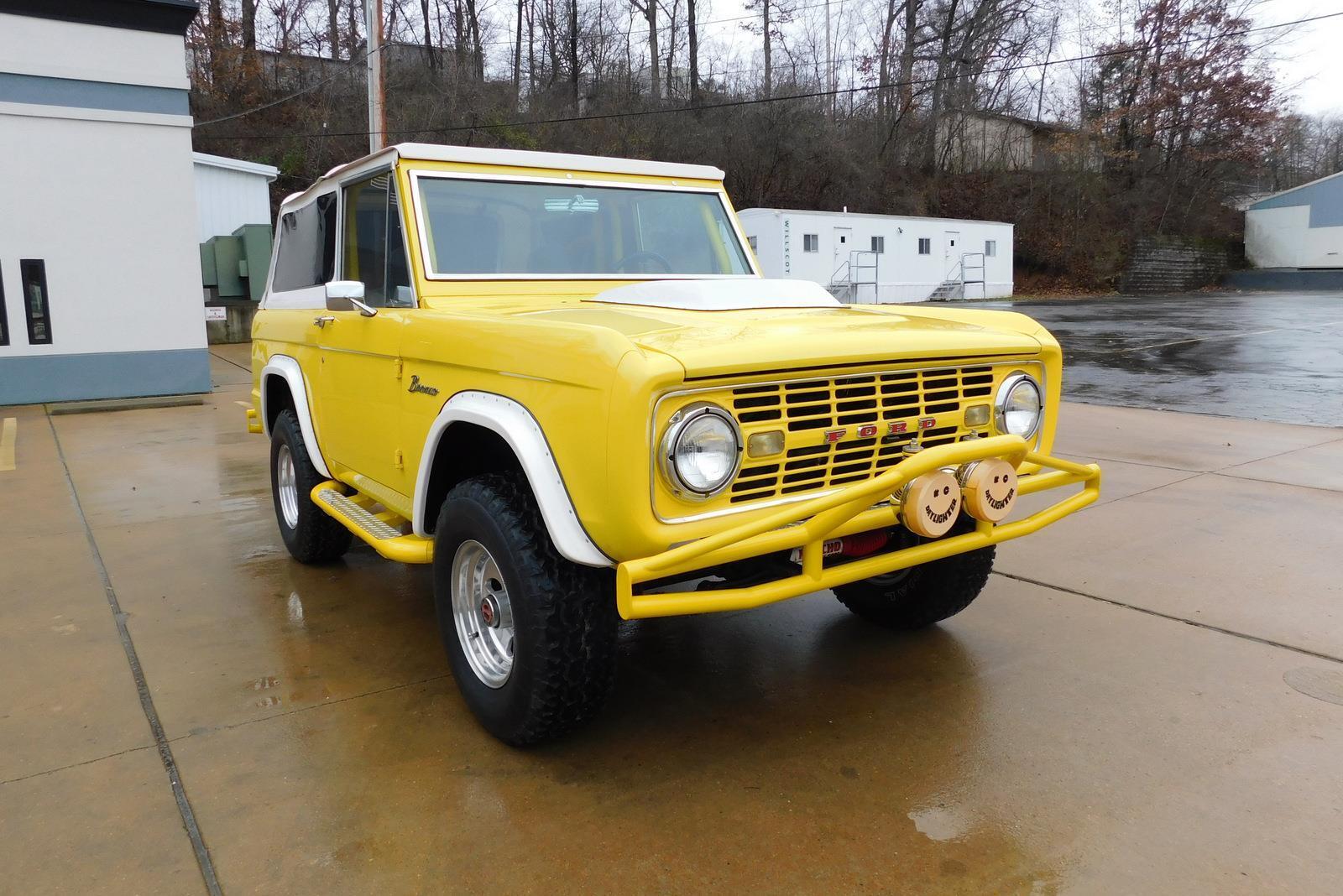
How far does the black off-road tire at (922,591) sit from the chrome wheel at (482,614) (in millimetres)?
1518

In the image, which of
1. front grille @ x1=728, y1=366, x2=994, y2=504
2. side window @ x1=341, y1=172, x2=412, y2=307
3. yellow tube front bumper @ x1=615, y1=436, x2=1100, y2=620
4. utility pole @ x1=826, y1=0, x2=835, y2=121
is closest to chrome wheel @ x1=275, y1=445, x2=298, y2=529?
side window @ x1=341, y1=172, x2=412, y2=307

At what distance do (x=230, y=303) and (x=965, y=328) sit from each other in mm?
19317

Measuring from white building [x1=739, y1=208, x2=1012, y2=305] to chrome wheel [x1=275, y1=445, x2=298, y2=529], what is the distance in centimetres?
2133

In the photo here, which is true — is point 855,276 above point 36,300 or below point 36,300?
above

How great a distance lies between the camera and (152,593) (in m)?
4.79

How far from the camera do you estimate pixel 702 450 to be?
2.60 m

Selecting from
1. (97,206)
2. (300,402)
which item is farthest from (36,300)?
(300,402)

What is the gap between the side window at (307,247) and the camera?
15.4 feet

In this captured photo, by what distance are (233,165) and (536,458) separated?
21214 mm

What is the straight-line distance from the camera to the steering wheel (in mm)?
4254

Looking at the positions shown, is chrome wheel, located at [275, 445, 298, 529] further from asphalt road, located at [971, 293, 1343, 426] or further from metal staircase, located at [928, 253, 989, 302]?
metal staircase, located at [928, 253, 989, 302]

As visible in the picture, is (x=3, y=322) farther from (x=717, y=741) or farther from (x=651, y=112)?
(x=651, y=112)

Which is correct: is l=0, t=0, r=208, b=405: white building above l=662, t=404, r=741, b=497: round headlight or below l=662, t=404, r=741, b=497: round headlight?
above

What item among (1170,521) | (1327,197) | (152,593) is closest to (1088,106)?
(1327,197)
